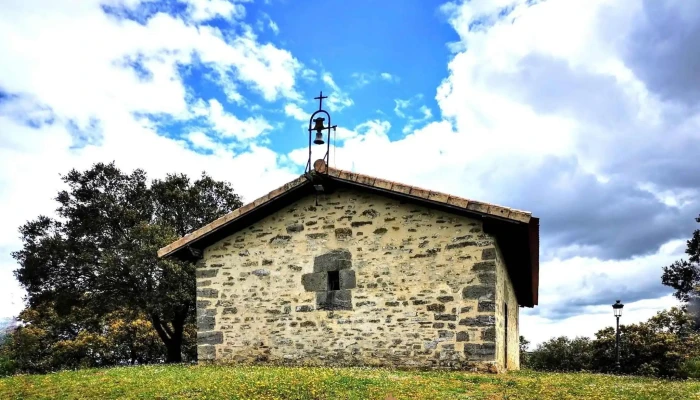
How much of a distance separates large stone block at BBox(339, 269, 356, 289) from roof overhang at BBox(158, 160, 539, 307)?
1965mm

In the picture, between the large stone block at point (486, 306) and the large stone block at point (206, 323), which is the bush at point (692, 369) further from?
the large stone block at point (206, 323)

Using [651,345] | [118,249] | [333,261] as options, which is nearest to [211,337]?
[333,261]

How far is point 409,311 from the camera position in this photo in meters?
11.5

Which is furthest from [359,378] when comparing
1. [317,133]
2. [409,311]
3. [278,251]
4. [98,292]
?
[98,292]

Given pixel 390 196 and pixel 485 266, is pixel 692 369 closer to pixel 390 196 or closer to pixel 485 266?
pixel 485 266

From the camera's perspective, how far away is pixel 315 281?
41.2 ft

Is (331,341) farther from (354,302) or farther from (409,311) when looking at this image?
(409,311)

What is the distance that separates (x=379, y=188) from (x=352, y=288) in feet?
7.81

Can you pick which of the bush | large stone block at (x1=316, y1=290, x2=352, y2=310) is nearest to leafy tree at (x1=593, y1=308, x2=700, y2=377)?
the bush

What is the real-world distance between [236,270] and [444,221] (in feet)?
17.8

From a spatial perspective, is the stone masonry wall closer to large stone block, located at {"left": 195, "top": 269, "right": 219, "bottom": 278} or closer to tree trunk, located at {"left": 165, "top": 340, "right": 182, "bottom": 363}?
large stone block, located at {"left": 195, "top": 269, "right": 219, "bottom": 278}

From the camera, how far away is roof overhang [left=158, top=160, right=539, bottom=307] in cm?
1097

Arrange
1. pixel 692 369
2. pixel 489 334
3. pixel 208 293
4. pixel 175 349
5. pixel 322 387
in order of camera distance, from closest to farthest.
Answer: pixel 322 387 → pixel 489 334 → pixel 208 293 → pixel 692 369 → pixel 175 349

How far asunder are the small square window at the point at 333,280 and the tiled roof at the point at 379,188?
87.8 inches
